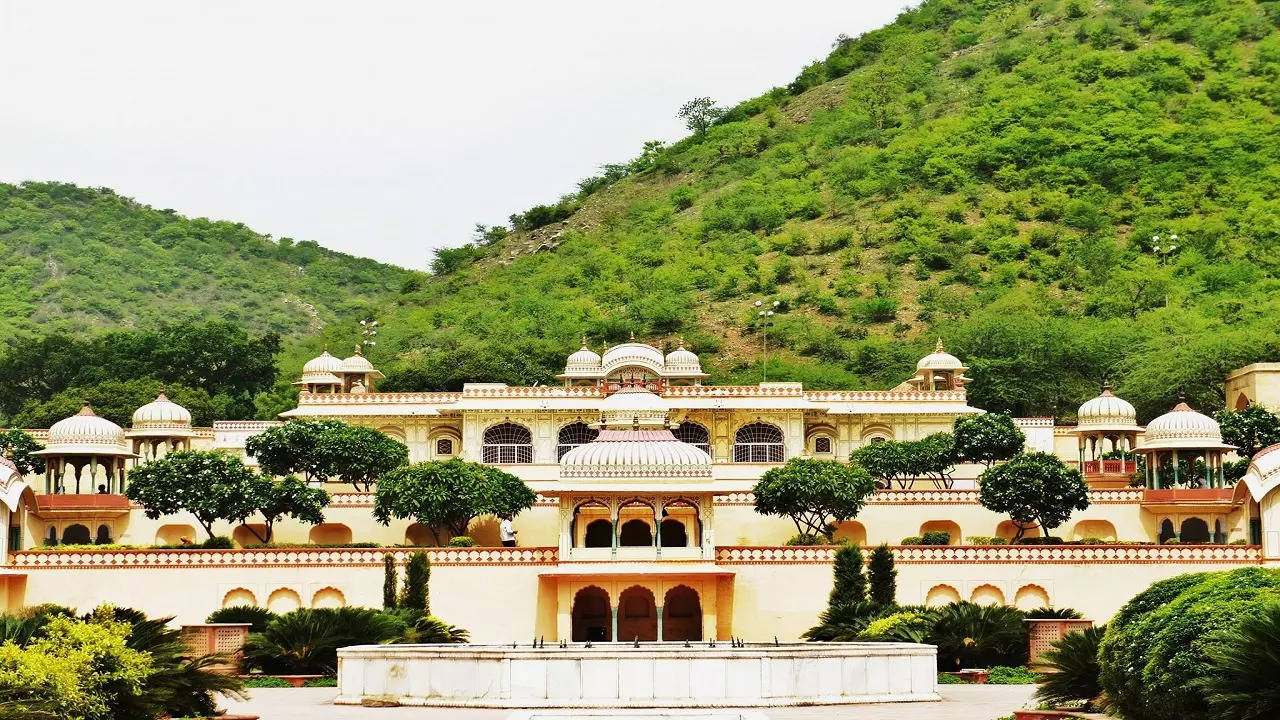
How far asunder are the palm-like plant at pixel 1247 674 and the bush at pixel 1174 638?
0.12m

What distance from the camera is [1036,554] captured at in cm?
3744

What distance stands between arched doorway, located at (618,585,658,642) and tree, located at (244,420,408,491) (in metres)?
9.54

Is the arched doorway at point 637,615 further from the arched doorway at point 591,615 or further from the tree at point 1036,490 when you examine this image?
the tree at point 1036,490

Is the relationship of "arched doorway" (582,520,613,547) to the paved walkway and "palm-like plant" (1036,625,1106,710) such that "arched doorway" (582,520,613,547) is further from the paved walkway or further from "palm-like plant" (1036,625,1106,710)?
"palm-like plant" (1036,625,1106,710)

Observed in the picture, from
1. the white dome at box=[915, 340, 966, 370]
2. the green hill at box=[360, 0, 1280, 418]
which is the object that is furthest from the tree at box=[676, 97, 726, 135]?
the white dome at box=[915, 340, 966, 370]

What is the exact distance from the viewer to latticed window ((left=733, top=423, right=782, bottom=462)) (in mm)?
50531

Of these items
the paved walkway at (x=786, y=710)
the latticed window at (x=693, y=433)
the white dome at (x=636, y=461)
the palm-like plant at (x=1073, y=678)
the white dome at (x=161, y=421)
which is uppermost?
the white dome at (x=161, y=421)

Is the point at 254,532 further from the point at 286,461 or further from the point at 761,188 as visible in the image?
the point at 761,188

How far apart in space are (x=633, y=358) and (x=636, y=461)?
49.5 feet

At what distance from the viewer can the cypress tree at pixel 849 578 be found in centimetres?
3612

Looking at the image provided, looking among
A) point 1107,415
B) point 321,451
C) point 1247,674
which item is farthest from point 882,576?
point 1247,674

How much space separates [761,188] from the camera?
341ft

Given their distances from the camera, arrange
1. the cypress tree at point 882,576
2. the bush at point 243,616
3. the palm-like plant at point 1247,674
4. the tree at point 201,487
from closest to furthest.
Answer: the palm-like plant at point 1247,674 < the bush at point 243,616 < the cypress tree at point 882,576 < the tree at point 201,487

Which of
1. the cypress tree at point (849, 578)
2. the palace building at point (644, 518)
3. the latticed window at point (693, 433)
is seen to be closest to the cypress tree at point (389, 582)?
the palace building at point (644, 518)
